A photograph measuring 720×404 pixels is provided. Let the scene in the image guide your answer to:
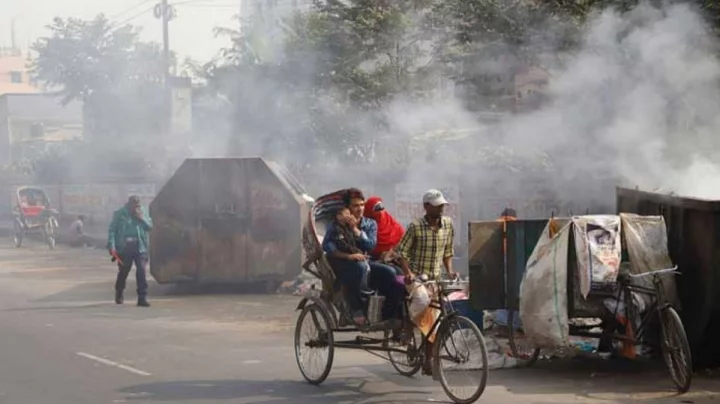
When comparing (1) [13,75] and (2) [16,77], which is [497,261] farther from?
(1) [13,75]

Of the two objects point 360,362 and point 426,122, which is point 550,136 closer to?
point 426,122

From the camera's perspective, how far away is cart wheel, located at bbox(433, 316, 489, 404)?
725 cm

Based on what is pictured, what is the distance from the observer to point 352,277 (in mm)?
8242

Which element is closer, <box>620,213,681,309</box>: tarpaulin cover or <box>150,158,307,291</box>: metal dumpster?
<box>620,213,681,309</box>: tarpaulin cover

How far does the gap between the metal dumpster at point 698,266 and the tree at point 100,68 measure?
104 feet

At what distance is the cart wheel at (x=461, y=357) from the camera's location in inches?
286

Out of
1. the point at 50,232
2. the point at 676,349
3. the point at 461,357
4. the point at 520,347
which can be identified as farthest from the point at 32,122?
the point at 676,349

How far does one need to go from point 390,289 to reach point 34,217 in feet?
82.6

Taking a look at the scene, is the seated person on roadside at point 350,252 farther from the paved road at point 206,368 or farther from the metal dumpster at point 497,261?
the metal dumpster at point 497,261

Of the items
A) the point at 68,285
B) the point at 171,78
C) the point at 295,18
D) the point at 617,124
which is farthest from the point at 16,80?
the point at 617,124

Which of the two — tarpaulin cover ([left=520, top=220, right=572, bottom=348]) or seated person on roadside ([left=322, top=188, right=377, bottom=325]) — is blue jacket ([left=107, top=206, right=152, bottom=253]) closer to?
seated person on roadside ([left=322, top=188, right=377, bottom=325])

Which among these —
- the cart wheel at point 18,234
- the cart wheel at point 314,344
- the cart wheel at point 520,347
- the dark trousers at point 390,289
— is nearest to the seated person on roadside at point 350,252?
the dark trousers at point 390,289

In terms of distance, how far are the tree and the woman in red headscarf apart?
30648 mm

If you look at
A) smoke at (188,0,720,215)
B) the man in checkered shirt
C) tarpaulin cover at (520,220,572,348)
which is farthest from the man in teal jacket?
tarpaulin cover at (520,220,572,348)
